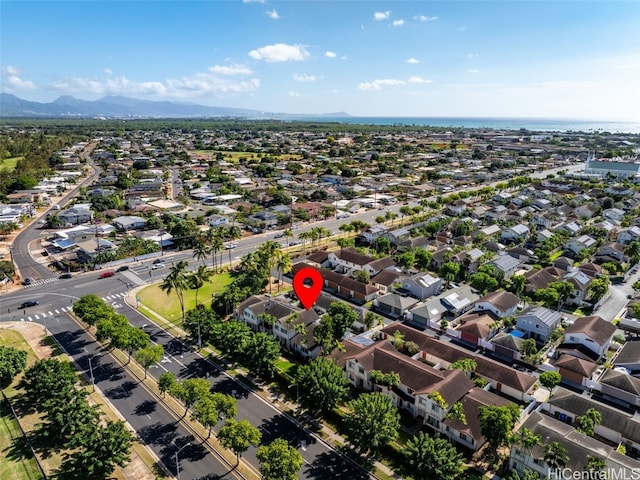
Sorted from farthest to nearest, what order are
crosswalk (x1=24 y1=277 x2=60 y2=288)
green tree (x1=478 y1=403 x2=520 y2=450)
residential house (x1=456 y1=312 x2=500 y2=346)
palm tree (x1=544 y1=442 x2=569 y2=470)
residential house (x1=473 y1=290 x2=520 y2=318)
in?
crosswalk (x1=24 y1=277 x2=60 y2=288) → residential house (x1=473 y1=290 x2=520 y2=318) → residential house (x1=456 y1=312 x2=500 y2=346) → green tree (x1=478 y1=403 x2=520 y2=450) → palm tree (x1=544 y1=442 x2=569 y2=470)

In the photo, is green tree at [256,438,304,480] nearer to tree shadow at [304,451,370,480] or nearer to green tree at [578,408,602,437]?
tree shadow at [304,451,370,480]

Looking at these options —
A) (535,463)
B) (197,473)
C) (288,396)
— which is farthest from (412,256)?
(197,473)

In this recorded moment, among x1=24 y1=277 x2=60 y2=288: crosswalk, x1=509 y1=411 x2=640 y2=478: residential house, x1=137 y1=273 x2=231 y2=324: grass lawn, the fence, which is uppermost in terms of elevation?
x1=509 y1=411 x2=640 y2=478: residential house

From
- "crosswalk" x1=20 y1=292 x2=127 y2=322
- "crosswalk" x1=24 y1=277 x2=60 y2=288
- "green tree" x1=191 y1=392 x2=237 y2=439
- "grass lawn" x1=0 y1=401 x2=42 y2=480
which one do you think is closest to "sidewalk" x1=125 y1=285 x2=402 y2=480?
"green tree" x1=191 y1=392 x2=237 y2=439

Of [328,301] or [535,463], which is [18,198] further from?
[535,463]

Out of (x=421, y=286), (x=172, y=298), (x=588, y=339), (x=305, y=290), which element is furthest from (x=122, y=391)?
(x=588, y=339)

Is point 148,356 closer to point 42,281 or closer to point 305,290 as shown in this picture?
point 305,290

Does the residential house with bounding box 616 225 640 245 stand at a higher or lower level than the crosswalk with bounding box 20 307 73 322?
higher
